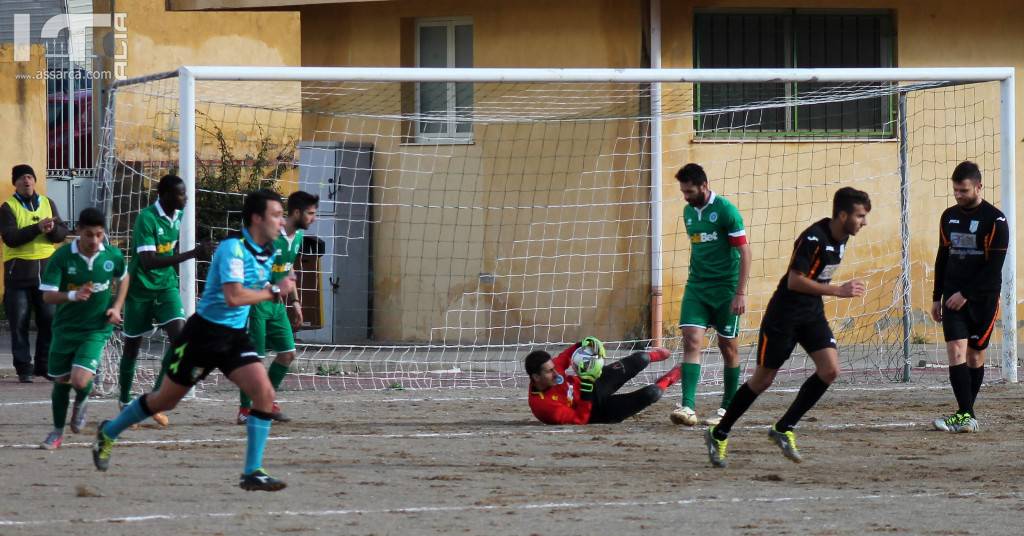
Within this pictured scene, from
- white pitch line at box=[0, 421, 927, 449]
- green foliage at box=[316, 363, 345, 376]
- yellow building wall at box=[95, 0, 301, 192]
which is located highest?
yellow building wall at box=[95, 0, 301, 192]

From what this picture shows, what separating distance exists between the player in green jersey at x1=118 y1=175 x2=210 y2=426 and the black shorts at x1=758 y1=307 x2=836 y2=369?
3983 mm

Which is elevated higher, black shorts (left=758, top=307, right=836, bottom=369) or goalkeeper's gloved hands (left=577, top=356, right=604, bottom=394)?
black shorts (left=758, top=307, right=836, bottom=369)

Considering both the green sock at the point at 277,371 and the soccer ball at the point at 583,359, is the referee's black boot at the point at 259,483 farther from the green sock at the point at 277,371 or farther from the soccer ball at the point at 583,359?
the soccer ball at the point at 583,359

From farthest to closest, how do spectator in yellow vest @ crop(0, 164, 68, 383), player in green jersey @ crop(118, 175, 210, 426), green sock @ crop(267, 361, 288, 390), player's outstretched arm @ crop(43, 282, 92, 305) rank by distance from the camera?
spectator in yellow vest @ crop(0, 164, 68, 383)
green sock @ crop(267, 361, 288, 390)
player in green jersey @ crop(118, 175, 210, 426)
player's outstretched arm @ crop(43, 282, 92, 305)

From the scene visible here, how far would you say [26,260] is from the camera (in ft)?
43.2

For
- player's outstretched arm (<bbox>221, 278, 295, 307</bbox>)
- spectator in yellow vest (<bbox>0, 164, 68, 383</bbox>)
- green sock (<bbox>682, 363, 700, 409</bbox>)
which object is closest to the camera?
player's outstretched arm (<bbox>221, 278, 295, 307</bbox>)

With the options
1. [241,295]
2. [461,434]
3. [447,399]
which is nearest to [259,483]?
[241,295]

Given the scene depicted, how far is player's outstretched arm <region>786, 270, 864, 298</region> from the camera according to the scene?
8.20 metres

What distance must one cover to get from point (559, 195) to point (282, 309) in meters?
6.59

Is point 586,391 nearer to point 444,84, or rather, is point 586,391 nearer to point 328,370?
point 328,370

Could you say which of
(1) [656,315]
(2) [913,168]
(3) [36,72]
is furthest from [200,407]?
(2) [913,168]

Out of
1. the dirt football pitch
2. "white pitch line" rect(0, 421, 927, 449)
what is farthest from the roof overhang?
"white pitch line" rect(0, 421, 927, 449)

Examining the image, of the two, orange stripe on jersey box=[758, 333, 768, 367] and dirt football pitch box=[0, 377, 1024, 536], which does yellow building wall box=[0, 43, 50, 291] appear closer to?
dirt football pitch box=[0, 377, 1024, 536]

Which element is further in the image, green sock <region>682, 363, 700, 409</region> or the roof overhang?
the roof overhang
